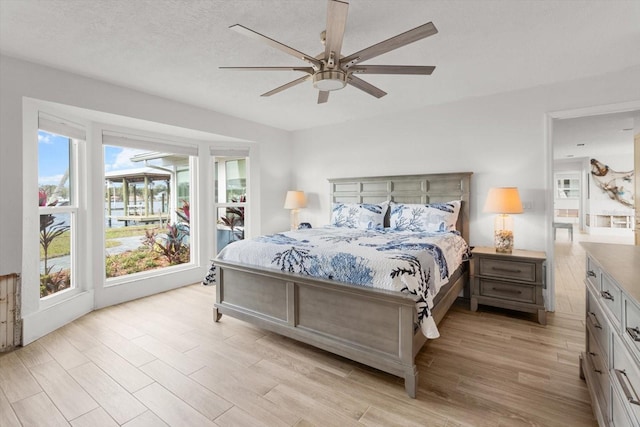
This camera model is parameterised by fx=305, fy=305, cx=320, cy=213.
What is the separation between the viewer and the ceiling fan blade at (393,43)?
160 centimetres

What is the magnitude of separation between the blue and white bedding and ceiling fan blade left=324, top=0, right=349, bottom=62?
1.41 m

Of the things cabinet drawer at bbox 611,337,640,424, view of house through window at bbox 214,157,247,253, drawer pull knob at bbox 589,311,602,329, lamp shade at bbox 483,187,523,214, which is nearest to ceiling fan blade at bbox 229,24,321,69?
cabinet drawer at bbox 611,337,640,424

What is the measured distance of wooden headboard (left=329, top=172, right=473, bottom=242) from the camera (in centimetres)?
379

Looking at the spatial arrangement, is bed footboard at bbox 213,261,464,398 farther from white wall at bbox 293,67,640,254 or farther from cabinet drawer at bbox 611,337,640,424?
white wall at bbox 293,67,640,254

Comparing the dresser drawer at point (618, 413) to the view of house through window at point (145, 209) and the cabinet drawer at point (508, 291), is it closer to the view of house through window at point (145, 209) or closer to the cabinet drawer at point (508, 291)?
the cabinet drawer at point (508, 291)

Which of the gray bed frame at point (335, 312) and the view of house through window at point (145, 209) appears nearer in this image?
the gray bed frame at point (335, 312)

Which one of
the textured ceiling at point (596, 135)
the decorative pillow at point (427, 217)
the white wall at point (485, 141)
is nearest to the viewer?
the white wall at point (485, 141)

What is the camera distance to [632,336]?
41.6 inches

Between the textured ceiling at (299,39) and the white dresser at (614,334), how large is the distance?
1.60 m

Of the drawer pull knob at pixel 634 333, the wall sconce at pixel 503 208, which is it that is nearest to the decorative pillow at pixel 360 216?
the wall sconce at pixel 503 208

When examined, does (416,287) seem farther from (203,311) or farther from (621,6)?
(203,311)

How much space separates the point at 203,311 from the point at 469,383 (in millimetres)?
2680

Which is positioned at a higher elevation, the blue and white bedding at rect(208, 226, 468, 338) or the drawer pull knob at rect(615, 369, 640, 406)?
the blue and white bedding at rect(208, 226, 468, 338)

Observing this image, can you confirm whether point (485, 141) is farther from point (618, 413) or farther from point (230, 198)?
point (230, 198)
